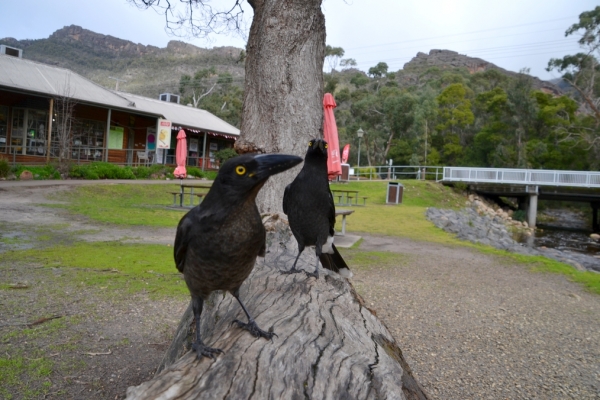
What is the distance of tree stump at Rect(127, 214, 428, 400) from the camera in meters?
1.68

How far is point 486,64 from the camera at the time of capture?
12938 cm

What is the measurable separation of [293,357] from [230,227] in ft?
2.06

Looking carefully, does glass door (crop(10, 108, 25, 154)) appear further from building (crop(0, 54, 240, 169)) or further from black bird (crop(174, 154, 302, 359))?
black bird (crop(174, 154, 302, 359))

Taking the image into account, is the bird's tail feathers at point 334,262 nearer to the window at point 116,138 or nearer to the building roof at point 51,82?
the building roof at point 51,82

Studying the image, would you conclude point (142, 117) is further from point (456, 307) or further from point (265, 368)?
point (265, 368)

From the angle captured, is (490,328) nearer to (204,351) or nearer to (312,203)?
(312,203)

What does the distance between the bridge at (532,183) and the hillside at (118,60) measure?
204ft

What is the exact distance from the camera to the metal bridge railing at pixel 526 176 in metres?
25.4

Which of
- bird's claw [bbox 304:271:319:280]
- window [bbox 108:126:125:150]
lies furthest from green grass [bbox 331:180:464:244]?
window [bbox 108:126:125:150]

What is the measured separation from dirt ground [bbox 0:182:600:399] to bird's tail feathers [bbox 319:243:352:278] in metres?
1.07

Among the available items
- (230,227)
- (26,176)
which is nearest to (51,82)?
(26,176)

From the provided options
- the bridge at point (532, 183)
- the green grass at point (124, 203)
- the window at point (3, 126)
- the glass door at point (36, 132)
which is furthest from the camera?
the bridge at point (532, 183)

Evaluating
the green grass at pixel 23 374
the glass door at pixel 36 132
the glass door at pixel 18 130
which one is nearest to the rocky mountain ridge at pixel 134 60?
the glass door at pixel 36 132

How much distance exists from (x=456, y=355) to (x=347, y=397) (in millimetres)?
3063
